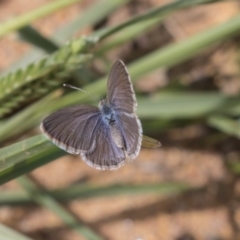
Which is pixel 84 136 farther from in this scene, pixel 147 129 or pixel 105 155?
pixel 147 129

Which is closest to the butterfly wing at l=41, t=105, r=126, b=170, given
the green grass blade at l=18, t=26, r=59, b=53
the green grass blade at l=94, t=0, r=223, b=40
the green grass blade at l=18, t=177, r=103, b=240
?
the green grass blade at l=94, t=0, r=223, b=40

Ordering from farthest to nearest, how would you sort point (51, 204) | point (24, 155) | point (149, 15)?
point (51, 204) < point (149, 15) < point (24, 155)

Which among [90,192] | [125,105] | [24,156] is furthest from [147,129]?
[24,156]

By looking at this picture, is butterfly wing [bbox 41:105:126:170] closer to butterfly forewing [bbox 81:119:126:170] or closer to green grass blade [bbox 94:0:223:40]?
butterfly forewing [bbox 81:119:126:170]

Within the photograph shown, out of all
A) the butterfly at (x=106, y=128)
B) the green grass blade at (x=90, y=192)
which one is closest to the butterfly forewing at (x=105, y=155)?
the butterfly at (x=106, y=128)

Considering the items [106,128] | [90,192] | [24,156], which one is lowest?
[90,192]

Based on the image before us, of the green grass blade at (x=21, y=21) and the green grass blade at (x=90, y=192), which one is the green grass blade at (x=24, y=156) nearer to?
the green grass blade at (x=21, y=21)

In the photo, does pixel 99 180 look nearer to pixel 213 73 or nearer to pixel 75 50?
pixel 213 73

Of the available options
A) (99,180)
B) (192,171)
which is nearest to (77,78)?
(99,180)
